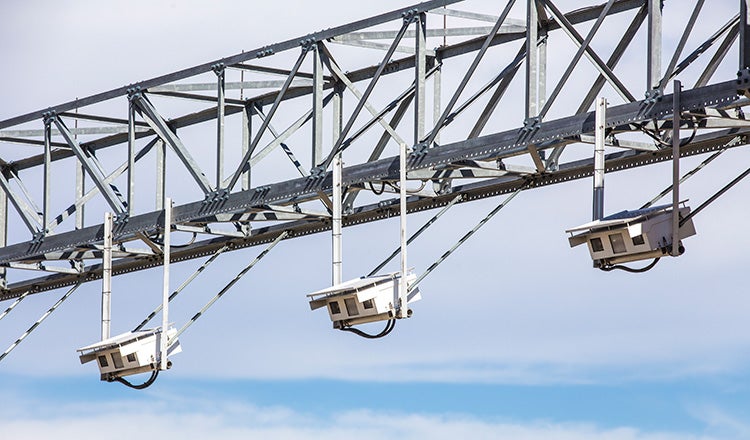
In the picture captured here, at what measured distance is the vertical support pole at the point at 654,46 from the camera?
32094mm

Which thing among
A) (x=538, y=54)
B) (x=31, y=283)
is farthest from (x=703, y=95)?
(x=31, y=283)

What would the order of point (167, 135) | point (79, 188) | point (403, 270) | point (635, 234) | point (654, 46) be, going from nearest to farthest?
point (635, 234), point (654, 46), point (403, 270), point (167, 135), point (79, 188)

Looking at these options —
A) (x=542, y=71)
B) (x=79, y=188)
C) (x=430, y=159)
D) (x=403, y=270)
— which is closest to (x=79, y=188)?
(x=79, y=188)

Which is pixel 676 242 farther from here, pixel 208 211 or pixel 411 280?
pixel 208 211

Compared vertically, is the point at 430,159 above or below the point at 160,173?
below

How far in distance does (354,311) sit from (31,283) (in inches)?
601

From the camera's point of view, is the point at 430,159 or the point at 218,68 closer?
the point at 430,159

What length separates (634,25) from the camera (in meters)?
→ 34.5

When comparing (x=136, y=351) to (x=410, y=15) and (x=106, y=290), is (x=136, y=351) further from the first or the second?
(x=410, y=15)

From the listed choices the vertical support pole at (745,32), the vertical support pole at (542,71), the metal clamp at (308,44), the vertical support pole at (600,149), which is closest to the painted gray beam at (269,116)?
the metal clamp at (308,44)

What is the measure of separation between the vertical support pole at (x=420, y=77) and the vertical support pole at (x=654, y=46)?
17.6 ft

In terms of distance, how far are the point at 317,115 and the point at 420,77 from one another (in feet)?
8.61

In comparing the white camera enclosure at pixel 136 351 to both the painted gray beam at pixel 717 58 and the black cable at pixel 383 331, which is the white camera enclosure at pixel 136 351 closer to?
the black cable at pixel 383 331

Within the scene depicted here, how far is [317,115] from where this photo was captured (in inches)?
1495
